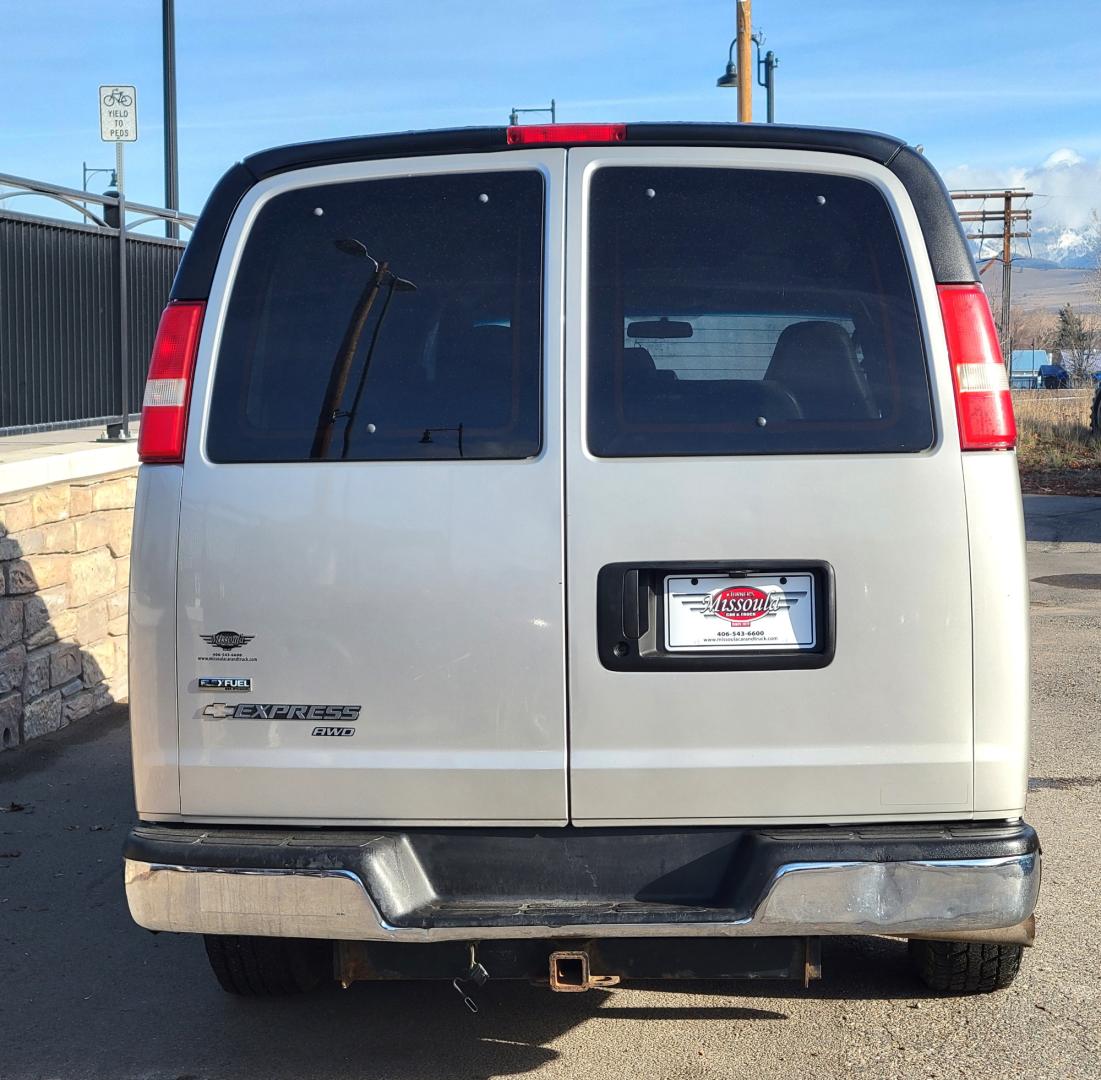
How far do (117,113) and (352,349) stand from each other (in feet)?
23.5

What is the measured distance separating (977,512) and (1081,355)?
53.1 meters

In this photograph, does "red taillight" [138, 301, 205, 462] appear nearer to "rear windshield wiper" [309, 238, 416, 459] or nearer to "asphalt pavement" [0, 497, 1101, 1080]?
"rear windshield wiper" [309, 238, 416, 459]

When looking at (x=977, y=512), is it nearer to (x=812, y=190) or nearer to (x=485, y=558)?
(x=812, y=190)

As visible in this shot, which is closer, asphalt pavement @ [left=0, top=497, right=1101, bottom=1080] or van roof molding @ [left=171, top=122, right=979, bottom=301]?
van roof molding @ [left=171, top=122, right=979, bottom=301]

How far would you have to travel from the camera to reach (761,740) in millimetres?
3172

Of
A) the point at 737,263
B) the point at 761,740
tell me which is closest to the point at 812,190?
the point at 737,263

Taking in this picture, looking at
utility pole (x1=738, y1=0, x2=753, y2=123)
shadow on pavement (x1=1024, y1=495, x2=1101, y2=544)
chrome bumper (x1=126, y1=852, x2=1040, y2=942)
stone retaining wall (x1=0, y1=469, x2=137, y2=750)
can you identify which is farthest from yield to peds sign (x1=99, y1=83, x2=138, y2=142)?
utility pole (x1=738, y1=0, x2=753, y2=123)

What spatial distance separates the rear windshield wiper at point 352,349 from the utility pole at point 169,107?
37.0 feet

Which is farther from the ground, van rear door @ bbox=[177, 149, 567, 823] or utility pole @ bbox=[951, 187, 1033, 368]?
utility pole @ bbox=[951, 187, 1033, 368]

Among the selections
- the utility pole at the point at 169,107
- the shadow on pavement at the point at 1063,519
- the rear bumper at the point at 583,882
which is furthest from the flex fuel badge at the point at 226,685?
the shadow on pavement at the point at 1063,519

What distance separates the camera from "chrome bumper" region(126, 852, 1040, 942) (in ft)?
10.1

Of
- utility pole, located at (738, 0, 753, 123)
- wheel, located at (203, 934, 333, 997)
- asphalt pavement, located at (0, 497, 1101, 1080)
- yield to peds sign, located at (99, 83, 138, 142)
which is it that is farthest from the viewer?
utility pole, located at (738, 0, 753, 123)

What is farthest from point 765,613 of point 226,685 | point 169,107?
point 169,107

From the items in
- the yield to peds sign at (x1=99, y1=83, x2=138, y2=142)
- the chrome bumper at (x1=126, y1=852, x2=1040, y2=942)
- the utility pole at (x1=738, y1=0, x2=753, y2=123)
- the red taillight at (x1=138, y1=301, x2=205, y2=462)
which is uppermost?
the utility pole at (x1=738, y1=0, x2=753, y2=123)
